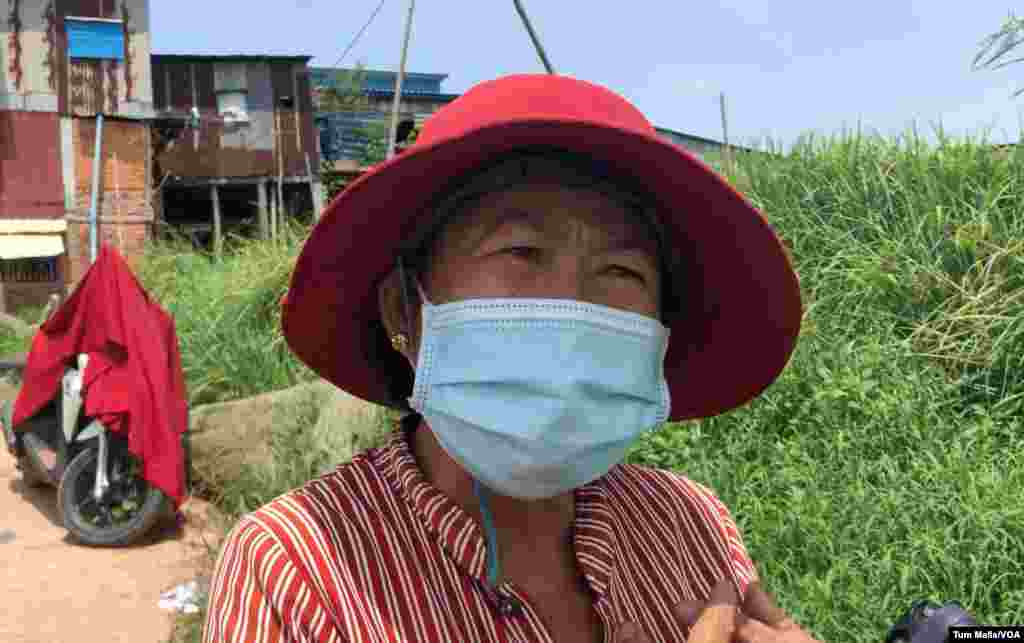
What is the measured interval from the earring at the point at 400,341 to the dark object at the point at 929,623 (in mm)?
732

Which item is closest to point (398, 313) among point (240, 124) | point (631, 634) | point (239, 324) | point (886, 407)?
point (631, 634)

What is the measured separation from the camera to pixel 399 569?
1.20 metres

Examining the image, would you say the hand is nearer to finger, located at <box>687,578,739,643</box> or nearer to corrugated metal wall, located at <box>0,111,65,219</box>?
finger, located at <box>687,578,739,643</box>

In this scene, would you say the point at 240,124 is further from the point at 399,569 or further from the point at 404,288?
the point at 399,569

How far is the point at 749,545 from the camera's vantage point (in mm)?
3234

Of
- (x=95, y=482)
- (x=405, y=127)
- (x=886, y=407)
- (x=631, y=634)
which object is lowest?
(x=95, y=482)

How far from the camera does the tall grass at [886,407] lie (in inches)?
114

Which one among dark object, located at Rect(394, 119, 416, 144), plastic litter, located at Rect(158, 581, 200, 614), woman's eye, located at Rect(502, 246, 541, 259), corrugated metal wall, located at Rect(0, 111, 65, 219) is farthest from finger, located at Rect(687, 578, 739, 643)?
corrugated metal wall, located at Rect(0, 111, 65, 219)

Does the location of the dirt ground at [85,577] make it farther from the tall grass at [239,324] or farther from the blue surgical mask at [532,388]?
the blue surgical mask at [532,388]

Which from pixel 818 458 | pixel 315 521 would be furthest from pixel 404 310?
pixel 818 458

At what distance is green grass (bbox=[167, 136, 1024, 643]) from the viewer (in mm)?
2896

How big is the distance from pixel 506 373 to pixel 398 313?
0.23m

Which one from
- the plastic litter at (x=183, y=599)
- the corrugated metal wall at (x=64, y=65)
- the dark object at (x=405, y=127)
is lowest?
the plastic litter at (x=183, y=599)

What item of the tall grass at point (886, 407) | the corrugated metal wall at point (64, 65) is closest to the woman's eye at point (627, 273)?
the tall grass at point (886, 407)
